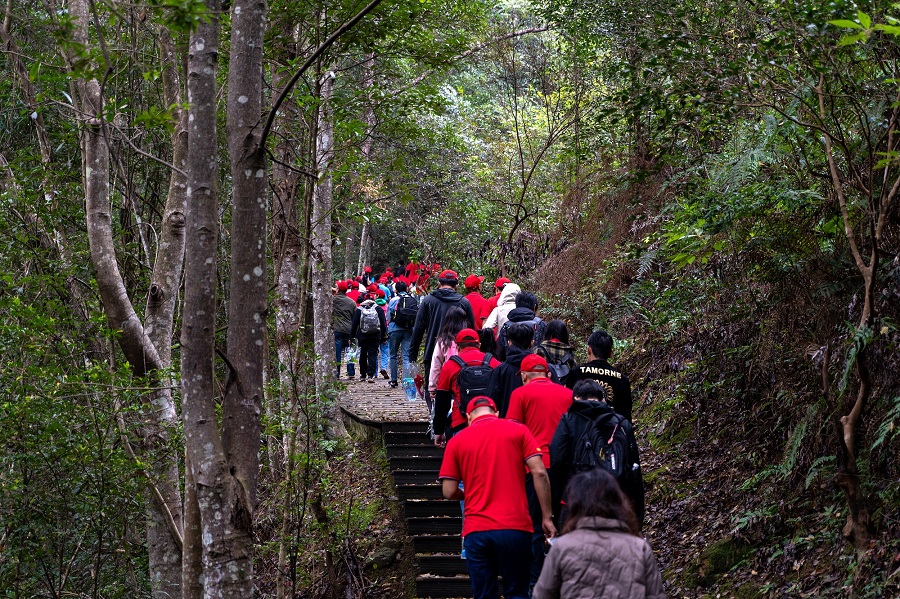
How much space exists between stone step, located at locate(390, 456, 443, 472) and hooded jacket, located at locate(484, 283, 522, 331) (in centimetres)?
250

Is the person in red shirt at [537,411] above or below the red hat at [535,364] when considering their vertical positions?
below

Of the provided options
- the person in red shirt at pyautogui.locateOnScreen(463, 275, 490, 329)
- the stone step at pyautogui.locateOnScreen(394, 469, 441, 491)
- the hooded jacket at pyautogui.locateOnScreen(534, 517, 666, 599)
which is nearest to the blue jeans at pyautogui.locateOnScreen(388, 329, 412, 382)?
the person in red shirt at pyautogui.locateOnScreen(463, 275, 490, 329)

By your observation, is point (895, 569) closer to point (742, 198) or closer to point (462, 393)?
point (742, 198)

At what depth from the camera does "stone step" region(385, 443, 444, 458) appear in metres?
13.0

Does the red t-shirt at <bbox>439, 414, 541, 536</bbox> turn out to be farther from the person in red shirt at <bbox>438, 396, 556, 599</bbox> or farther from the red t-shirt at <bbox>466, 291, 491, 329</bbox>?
the red t-shirt at <bbox>466, 291, 491, 329</bbox>

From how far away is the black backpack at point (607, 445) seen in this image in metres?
6.05

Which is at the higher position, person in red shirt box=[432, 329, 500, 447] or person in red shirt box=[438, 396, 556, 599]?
person in red shirt box=[432, 329, 500, 447]

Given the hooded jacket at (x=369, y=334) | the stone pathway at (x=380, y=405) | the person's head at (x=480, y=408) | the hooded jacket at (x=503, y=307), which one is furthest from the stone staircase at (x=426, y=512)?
the hooded jacket at (x=369, y=334)

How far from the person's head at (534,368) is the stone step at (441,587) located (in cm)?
343

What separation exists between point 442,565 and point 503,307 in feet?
11.1

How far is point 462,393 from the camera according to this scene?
27.1 feet

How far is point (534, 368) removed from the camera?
7176mm

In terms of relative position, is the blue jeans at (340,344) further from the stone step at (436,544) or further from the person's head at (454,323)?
the person's head at (454,323)

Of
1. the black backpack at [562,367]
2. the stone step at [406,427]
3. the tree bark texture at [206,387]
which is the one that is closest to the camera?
the tree bark texture at [206,387]
